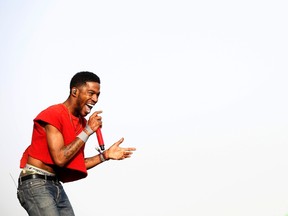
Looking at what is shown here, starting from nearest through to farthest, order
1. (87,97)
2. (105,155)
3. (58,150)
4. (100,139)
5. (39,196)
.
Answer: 1. (58,150)
2. (39,196)
3. (87,97)
4. (100,139)
5. (105,155)

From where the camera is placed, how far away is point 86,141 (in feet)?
16.1

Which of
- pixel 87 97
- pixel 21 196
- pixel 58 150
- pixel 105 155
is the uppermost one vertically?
pixel 87 97

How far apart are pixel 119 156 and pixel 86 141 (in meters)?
0.84

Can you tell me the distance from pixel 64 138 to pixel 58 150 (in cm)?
23

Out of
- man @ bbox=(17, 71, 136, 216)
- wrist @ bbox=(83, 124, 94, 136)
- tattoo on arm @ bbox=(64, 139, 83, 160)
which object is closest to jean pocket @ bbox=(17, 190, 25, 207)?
man @ bbox=(17, 71, 136, 216)

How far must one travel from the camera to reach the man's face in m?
5.14

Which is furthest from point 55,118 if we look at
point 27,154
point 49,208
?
point 49,208

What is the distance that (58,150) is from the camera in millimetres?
4699

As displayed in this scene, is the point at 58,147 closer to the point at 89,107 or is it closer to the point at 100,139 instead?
the point at 89,107

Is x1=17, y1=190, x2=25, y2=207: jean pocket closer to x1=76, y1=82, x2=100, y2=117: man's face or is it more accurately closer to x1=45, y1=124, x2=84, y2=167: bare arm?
x1=45, y1=124, x2=84, y2=167: bare arm

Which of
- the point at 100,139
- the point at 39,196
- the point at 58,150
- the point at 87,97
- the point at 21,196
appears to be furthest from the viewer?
the point at 100,139

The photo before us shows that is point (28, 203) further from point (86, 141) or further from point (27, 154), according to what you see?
point (86, 141)

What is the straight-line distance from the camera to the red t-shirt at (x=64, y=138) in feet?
15.8

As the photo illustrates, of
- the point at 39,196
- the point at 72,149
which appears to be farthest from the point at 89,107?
the point at 39,196
